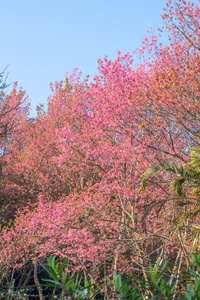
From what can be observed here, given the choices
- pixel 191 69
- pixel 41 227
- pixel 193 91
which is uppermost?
pixel 191 69

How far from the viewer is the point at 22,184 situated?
20.1 m

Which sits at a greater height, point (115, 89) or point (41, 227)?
point (115, 89)

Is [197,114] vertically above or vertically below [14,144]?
below

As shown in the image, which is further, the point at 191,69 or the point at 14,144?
the point at 14,144

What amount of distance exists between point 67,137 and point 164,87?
7.48 m

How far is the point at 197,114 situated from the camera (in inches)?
A: 375

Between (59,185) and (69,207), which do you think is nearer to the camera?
(69,207)

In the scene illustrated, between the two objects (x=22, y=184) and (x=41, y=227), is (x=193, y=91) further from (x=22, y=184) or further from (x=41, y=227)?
(x=22, y=184)

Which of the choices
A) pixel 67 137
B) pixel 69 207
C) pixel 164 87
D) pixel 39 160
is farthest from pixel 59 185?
pixel 164 87

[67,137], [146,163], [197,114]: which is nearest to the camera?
[197,114]

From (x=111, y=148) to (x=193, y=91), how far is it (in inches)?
182

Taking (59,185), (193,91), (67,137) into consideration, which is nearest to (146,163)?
(193,91)

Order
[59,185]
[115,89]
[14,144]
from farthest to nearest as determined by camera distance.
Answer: [14,144]
[59,185]
[115,89]

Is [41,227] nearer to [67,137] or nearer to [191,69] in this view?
[67,137]
